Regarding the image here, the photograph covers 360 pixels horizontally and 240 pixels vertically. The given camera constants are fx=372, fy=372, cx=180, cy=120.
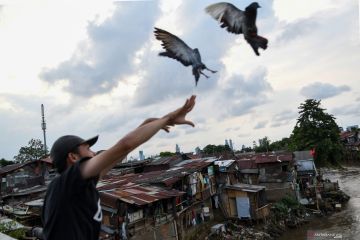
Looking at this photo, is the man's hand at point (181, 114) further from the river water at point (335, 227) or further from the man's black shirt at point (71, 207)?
the river water at point (335, 227)

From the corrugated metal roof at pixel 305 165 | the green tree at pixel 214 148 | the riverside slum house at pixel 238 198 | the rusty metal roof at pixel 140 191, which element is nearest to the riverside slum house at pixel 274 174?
the riverside slum house at pixel 238 198

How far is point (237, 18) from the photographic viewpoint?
2723 millimetres

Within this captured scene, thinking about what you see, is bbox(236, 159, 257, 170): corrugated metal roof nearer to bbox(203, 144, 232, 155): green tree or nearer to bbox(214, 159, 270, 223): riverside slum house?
bbox(214, 159, 270, 223): riverside slum house

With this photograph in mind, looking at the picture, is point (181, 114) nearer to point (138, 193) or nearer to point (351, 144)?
point (138, 193)

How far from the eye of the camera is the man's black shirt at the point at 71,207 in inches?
83.0

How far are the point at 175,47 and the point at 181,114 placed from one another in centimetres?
67

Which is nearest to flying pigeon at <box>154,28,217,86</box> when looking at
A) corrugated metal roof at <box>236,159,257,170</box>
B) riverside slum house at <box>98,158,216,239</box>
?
riverside slum house at <box>98,158,216,239</box>

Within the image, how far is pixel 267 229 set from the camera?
23.8m

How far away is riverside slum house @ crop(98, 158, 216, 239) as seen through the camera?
48.4 feet

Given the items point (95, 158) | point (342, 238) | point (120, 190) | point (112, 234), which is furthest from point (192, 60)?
point (342, 238)

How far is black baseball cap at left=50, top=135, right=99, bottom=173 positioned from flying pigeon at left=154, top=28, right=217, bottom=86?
2.87 feet

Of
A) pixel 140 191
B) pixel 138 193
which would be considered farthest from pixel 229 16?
pixel 140 191

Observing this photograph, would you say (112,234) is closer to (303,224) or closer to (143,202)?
(143,202)

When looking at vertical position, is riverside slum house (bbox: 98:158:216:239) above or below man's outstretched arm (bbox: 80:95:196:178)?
below
